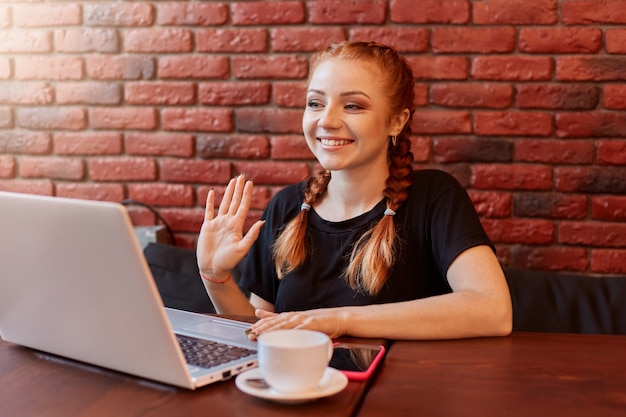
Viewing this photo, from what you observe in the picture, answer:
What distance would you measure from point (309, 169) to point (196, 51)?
0.51 meters

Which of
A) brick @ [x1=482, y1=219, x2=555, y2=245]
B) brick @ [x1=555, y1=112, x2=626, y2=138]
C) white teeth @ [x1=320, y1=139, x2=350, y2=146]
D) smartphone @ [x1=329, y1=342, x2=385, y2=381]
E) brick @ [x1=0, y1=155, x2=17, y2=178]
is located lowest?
brick @ [x1=482, y1=219, x2=555, y2=245]

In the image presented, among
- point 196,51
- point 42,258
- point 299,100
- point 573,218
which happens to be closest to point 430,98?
point 299,100

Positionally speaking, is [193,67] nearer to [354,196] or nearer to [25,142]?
[25,142]

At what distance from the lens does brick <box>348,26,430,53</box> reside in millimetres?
2221

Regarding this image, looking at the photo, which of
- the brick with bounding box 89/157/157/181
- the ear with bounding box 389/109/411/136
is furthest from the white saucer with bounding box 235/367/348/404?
the brick with bounding box 89/157/157/181

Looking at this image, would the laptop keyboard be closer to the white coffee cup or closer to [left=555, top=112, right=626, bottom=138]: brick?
the white coffee cup

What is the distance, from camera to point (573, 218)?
221 cm

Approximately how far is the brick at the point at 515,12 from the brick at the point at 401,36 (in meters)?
0.16

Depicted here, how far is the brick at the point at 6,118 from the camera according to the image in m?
2.55

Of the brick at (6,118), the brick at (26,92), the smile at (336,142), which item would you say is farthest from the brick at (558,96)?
the brick at (6,118)

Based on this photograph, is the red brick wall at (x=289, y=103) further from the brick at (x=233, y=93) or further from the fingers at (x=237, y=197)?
the fingers at (x=237, y=197)

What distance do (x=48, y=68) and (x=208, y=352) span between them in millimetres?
1673

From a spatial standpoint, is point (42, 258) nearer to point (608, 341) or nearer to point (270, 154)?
point (608, 341)

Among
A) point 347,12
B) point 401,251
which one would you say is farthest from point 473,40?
point 401,251
